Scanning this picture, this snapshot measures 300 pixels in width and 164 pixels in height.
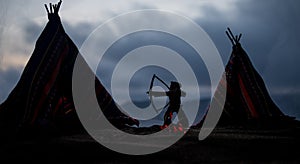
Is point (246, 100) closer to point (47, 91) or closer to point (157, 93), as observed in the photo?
point (157, 93)

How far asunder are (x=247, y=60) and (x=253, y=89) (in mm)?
1513

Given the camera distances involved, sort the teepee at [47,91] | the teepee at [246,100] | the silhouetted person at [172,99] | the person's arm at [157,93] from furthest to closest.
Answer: the teepee at [246,100]
the person's arm at [157,93]
the silhouetted person at [172,99]
the teepee at [47,91]

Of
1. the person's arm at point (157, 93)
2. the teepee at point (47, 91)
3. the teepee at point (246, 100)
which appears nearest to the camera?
the teepee at point (47, 91)

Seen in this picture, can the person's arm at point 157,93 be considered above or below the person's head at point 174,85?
below

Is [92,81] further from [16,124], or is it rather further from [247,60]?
[247,60]

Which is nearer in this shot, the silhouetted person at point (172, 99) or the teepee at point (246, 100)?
the silhouetted person at point (172, 99)

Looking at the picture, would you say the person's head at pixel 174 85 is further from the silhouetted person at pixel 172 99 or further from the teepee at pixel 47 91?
the teepee at pixel 47 91

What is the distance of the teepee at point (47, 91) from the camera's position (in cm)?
804

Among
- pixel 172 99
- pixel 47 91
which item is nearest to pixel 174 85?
pixel 172 99

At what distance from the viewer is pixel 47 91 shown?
28.8 feet

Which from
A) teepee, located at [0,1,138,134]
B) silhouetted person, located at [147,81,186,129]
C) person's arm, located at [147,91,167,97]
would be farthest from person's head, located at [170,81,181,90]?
teepee, located at [0,1,138,134]

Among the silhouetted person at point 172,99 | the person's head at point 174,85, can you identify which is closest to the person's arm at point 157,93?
the silhouetted person at point 172,99

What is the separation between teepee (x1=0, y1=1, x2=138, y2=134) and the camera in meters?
8.04

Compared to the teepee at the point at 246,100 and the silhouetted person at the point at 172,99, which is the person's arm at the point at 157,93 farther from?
the teepee at the point at 246,100
